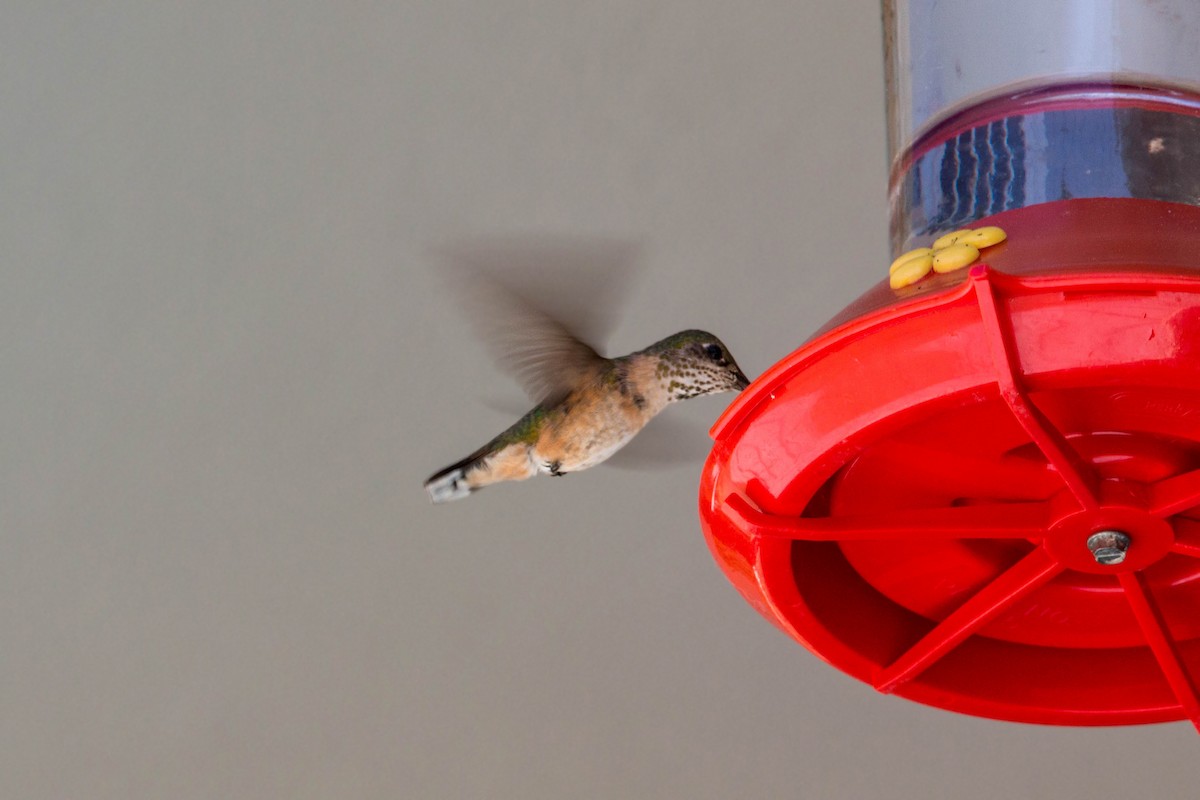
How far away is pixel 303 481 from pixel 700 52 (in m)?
1.28

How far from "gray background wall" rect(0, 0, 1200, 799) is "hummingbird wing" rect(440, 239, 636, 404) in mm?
333

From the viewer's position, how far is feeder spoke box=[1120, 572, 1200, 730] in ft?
3.91

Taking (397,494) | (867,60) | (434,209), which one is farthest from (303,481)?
(867,60)

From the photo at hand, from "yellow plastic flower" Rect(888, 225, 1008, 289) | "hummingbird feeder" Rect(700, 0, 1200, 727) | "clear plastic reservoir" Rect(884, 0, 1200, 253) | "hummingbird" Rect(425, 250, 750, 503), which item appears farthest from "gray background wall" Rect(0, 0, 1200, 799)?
"yellow plastic flower" Rect(888, 225, 1008, 289)

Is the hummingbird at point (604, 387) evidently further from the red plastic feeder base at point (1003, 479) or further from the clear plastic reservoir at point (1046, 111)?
the red plastic feeder base at point (1003, 479)

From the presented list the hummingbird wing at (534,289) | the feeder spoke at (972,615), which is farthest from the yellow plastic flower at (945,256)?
the hummingbird wing at (534,289)

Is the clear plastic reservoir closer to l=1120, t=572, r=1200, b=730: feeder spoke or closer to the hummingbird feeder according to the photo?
the hummingbird feeder

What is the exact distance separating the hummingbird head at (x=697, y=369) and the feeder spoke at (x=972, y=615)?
32.3 inches

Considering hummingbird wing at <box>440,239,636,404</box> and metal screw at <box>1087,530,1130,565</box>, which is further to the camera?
hummingbird wing at <box>440,239,636,404</box>

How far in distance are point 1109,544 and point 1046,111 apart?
481 millimetres

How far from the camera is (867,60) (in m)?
2.54

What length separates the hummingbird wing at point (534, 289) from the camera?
1656 millimetres

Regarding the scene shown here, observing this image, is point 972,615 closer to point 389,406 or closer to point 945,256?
point 945,256

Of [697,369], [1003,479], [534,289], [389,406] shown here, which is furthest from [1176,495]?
[389,406]
